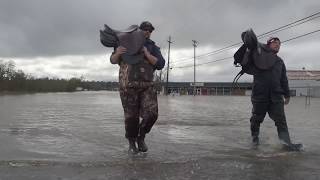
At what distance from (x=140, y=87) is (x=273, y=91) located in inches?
93.5

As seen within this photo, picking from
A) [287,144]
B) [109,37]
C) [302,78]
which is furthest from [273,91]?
[302,78]

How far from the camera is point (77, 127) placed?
37.3 ft

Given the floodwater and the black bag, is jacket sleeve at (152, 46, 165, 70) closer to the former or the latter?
the black bag

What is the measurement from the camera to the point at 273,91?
8547 mm

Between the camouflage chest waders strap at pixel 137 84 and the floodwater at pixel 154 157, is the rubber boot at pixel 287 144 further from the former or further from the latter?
the camouflage chest waders strap at pixel 137 84

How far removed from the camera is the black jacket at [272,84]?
855 centimetres

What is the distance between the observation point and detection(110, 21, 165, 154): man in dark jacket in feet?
23.7

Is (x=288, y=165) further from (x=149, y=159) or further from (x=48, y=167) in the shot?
(x=48, y=167)

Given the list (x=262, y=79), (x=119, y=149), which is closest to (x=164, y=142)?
(x=119, y=149)

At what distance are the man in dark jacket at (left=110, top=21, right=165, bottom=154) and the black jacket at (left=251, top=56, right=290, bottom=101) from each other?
6.26 ft

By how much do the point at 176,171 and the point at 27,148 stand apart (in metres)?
2.60

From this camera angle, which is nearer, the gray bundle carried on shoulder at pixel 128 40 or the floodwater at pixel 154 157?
the floodwater at pixel 154 157

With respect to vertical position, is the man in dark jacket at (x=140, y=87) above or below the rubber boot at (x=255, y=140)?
above

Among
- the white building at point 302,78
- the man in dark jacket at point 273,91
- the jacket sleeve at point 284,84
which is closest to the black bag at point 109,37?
the man in dark jacket at point 273,91
